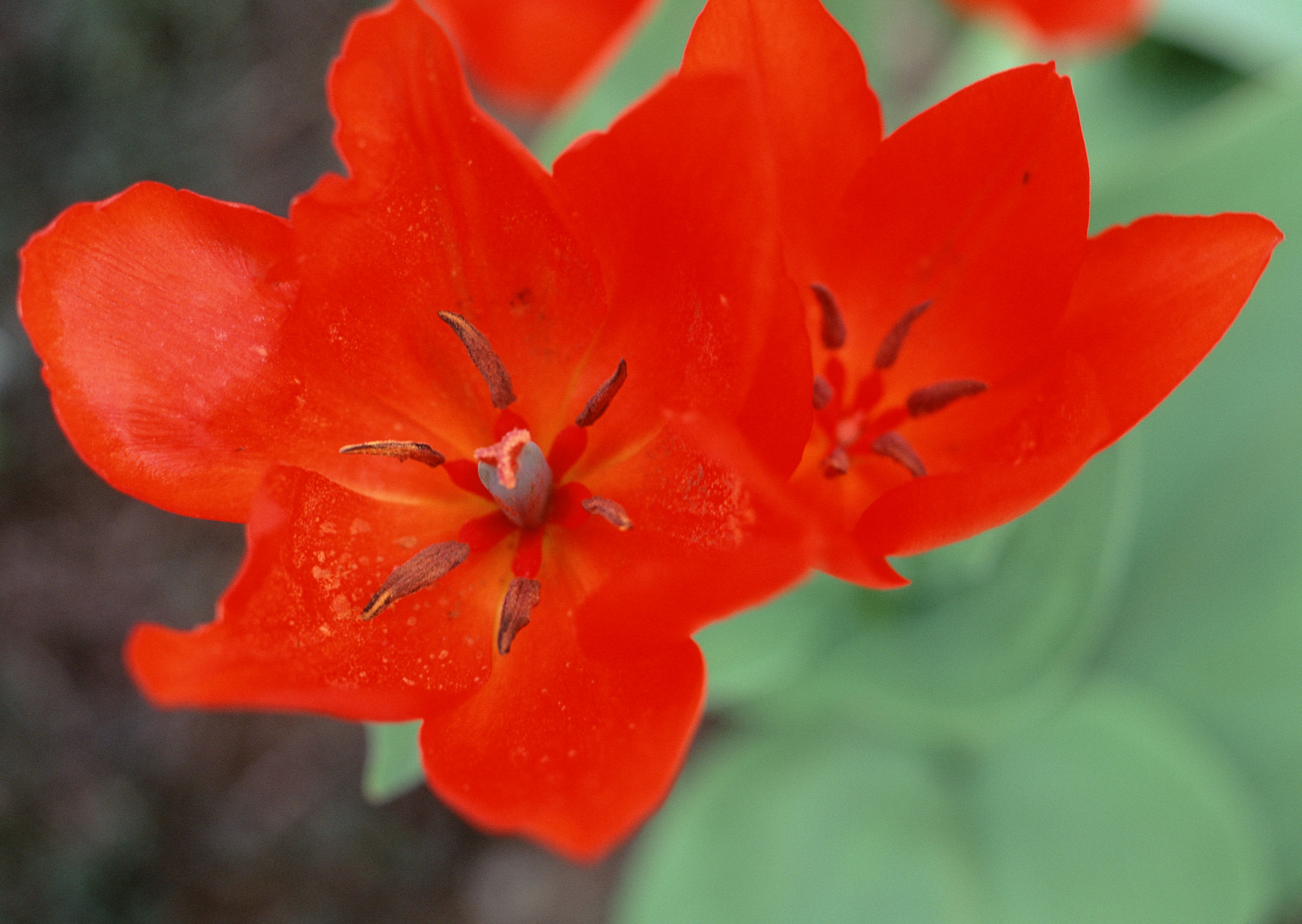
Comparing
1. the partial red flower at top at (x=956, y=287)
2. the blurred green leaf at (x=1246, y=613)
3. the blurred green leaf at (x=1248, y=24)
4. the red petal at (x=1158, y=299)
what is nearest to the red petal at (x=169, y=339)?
the partial red flower at top at (x=956, y=287)

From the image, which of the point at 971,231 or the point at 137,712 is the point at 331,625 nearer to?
the point at 971,231

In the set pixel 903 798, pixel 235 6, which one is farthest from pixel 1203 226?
pixel 235 6

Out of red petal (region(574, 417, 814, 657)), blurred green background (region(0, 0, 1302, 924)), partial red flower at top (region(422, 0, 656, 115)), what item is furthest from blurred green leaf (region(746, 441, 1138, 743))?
partial red flower at top (region(422, 0, 656, 115))

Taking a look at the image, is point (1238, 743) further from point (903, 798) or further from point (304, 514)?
point (304, 514)

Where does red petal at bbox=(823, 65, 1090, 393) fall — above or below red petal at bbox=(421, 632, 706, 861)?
above

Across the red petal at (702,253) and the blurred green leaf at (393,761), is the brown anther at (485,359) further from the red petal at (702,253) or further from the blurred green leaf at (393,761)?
the blurred green leaf at (393,761)

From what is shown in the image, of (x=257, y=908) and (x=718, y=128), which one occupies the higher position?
(x=718, y=128)

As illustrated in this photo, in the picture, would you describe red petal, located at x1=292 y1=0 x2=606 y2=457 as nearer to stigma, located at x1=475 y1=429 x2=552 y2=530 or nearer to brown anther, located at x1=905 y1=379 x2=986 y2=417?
stigma, located at x1=475 y1=429 x2=552 y2=530
